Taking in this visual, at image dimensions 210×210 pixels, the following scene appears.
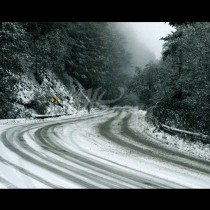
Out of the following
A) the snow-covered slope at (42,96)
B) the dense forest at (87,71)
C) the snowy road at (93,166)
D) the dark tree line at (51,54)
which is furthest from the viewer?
the snow-covered slope at (42,96)

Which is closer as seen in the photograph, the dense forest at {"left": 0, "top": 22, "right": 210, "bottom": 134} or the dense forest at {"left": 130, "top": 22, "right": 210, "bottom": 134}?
the dense forest at {"left": 130, "top": 22, "right": 210, "bottom": 134}

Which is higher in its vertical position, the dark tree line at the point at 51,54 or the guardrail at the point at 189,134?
the dark tree line at the point at 51,54

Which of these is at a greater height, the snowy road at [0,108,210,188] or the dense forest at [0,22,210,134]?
the dense forest at [0,22,210,134]

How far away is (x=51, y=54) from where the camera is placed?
4247 centimetres

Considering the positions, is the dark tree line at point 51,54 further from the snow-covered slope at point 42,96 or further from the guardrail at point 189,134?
the guardrail at point 189,134

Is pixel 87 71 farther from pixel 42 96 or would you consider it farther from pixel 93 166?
pixel 93 166

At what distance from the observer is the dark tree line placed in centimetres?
2423

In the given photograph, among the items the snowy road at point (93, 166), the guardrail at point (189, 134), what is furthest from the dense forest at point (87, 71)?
the snowy road at point (93, 166)

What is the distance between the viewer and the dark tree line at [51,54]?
24.2 metres

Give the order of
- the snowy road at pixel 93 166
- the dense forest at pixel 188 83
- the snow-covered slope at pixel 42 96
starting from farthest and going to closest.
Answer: the snow-covered slope at pixel 42 96
the dense forest at pixel 188 83
the snowy road at pixel 93 166

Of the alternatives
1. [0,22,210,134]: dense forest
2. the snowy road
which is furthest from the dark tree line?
the snowy road

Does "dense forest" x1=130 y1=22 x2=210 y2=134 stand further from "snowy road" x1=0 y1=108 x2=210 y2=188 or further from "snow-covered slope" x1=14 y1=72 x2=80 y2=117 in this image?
"snow-covered slope" x1=14 y1=72 x2=80 y2=117

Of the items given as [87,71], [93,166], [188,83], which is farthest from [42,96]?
[93,166]
